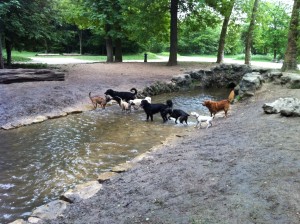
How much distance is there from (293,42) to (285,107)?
382 inches

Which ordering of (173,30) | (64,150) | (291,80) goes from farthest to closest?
(173,30) < (291,80) < (64,150)

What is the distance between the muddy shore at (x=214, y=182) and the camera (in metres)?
3.96

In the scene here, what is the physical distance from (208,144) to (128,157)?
6.89ft

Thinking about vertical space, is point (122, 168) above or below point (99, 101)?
below

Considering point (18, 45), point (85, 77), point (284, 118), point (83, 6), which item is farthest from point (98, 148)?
point (83, 6)

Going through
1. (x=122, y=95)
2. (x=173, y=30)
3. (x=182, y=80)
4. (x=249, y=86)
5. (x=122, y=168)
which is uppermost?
(x=173, y=30)

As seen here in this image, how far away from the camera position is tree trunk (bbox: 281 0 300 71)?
623 inches

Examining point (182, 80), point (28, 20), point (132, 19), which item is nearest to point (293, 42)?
point (182, 80)

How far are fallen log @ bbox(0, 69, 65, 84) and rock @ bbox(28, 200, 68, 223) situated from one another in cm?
1094

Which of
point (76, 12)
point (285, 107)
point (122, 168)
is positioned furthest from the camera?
point (76, 12)

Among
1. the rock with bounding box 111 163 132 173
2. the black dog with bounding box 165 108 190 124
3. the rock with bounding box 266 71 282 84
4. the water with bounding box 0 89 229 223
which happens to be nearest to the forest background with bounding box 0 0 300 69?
the rock with bounding box 266 71 282 84

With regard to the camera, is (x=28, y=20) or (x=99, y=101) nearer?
(x=99, y=101)

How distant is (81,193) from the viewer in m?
5.40

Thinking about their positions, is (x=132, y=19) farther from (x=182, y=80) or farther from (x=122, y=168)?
(x=122, y=168)
